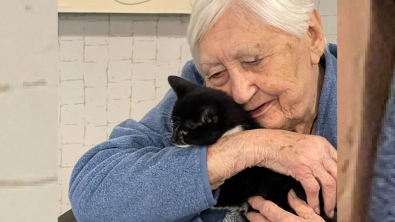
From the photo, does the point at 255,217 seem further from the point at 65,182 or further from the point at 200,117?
the point at 65,182

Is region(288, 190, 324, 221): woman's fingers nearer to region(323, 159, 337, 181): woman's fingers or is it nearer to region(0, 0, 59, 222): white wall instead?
region(323, 159, 337, 181): woman's fingers

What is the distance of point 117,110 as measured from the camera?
2.29m

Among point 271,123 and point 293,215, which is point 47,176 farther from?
point 271,123

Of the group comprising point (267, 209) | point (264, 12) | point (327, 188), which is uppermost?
point (264, 12)

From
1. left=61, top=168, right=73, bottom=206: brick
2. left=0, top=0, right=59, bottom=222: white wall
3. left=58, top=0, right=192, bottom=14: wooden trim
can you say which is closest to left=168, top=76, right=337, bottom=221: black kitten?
left=0, top=0, right=59, bottom=222: white wall

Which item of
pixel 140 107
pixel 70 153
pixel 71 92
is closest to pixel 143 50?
pixel 140 107

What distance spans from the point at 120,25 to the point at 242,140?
1483mm

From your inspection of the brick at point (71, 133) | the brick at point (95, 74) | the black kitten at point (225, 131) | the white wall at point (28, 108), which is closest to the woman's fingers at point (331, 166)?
the black kitten at point (225, 131)

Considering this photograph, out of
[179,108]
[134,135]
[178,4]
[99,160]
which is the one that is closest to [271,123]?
[179,108]

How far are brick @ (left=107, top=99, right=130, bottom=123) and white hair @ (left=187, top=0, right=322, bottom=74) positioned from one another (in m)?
1.28

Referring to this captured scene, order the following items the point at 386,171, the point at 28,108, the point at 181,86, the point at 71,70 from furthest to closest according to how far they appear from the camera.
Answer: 1. the point at 71,70
2. the point at 181,86
3. the point at 386,171
4. the point at 28,108

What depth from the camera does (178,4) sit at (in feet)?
6.89

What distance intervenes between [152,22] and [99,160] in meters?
1.34

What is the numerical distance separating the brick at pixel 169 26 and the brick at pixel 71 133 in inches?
33.2
